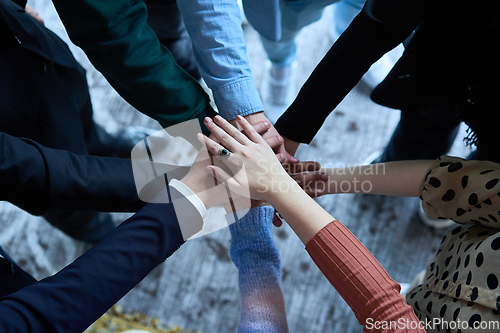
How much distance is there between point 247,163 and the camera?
0.71 metres

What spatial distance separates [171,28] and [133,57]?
1.79 ft

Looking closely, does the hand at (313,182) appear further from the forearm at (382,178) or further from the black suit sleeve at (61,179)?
the black suit sleeve at (61,179)

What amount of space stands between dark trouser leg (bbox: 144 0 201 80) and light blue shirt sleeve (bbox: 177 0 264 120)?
352 mm

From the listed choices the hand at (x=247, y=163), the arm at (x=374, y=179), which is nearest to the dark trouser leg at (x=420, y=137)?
the arm at (x=374, y=179)

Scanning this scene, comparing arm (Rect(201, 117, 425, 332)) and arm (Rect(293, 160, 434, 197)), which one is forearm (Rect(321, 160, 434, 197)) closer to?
arm (Rect(293, 160, 434, 197))

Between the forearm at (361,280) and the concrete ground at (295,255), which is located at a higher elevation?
the forearm at (361,280)

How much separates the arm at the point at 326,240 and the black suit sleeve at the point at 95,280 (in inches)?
6.9

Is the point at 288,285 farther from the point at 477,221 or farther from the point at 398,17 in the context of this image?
the point at 398,17

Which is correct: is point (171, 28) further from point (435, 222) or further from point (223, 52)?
point (435, 222)

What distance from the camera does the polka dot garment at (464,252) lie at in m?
0.55

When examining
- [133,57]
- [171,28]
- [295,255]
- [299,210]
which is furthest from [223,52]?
[295,255]

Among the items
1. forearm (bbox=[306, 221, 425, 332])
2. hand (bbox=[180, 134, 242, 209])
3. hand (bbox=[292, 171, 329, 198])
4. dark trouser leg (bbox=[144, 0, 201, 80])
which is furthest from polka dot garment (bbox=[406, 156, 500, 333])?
dark trouser leg (bbox=[144, 0, 201, 80])

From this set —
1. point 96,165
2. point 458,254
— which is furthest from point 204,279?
point 458,254

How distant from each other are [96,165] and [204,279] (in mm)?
657
